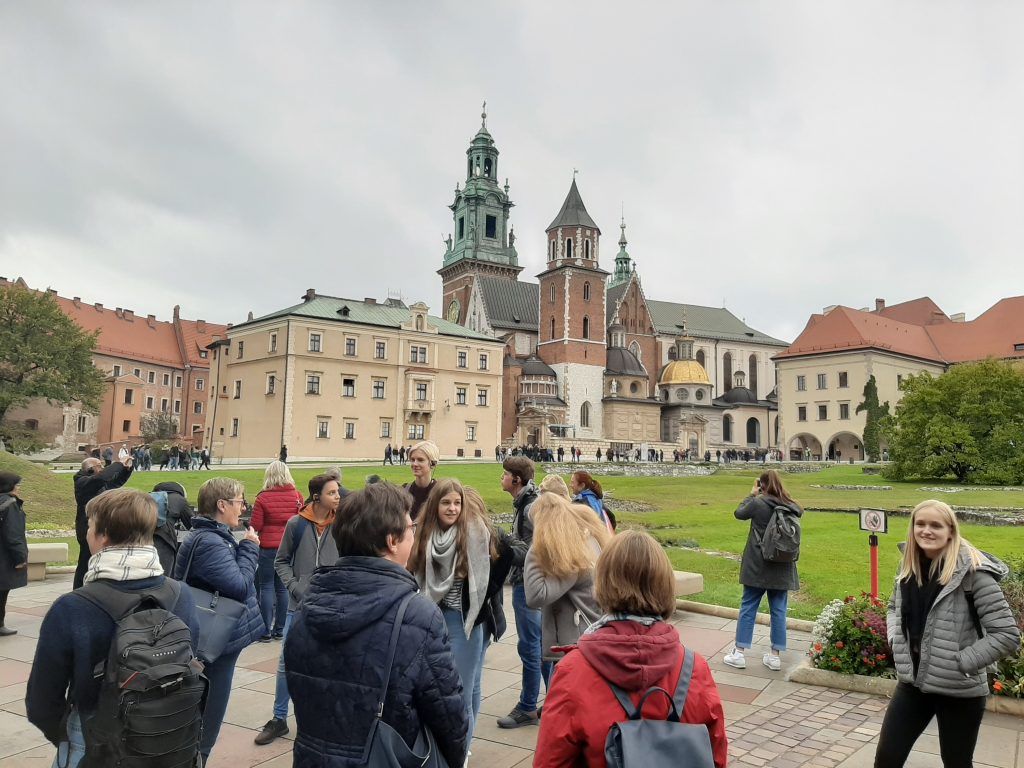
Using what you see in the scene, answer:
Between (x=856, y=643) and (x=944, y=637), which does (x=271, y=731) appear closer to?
(x=944, y=637)

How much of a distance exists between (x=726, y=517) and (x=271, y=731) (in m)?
18.1

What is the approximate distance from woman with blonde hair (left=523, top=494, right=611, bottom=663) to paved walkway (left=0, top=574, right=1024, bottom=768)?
3.19 ft

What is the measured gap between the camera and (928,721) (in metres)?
→ 4.40

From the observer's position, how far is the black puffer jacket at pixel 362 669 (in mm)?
2924

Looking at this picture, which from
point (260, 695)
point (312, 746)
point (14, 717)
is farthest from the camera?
point (260, 695)

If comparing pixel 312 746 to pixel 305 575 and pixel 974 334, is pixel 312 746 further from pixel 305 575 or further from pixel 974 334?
pixel 974 334

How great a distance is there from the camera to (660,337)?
8575 centimetres

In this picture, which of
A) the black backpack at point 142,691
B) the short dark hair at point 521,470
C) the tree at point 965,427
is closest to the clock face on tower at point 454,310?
the tree at point 965,427

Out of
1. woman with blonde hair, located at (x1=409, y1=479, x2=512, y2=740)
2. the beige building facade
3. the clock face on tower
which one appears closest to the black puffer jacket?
woman with blonde hair, located at (x1=409, y1=479, x2=512, y2=740)

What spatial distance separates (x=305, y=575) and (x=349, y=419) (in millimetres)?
50298

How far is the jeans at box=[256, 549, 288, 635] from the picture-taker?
328 inches

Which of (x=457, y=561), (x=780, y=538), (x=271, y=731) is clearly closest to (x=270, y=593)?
(x=271, y=731)

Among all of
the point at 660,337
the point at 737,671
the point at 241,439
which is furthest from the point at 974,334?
the point at 737,671

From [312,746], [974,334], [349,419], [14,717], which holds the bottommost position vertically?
[14,717]
